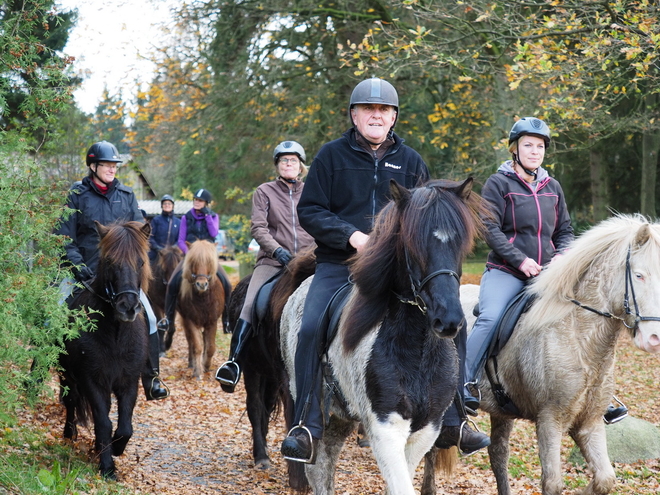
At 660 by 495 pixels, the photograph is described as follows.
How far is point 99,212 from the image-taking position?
283 inches

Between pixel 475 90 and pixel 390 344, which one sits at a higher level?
pixel 475 90

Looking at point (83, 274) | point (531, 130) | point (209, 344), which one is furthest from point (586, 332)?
point (209, 344)

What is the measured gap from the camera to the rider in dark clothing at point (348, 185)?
15.3 ft

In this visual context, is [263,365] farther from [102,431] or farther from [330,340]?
[330,340]

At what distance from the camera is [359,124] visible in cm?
489

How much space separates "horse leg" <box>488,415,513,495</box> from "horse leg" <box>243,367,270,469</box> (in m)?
2.38

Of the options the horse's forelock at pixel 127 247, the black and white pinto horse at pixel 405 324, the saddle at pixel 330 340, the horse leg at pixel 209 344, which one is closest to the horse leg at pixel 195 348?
the horse leg at pixel 209 344

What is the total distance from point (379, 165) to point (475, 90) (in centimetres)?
1429

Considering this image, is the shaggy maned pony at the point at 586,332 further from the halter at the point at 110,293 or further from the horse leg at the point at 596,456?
the halter at the point at 110,293

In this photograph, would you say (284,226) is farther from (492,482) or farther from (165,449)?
(492,482)

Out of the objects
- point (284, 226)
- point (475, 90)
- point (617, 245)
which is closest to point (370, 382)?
point (617, 245)

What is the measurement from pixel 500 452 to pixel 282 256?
2.63 meters

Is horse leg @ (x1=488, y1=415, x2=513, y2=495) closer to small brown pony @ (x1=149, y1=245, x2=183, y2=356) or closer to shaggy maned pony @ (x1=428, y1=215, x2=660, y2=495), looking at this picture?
shaggy maned pony @ (x1=428, y1=215, x2=660, y2=495)

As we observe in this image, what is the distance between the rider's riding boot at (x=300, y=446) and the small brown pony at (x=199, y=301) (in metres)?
8.13
